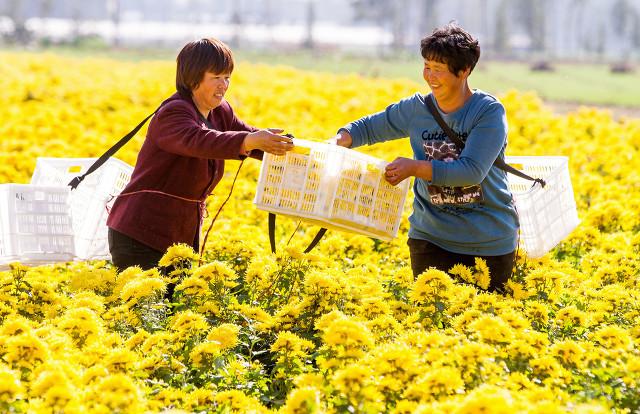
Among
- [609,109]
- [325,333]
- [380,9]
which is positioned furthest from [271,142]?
[380,9]

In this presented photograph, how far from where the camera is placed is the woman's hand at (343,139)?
4.71 metres

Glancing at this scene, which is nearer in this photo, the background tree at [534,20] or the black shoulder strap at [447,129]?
the black shoulder strap at [447,129]

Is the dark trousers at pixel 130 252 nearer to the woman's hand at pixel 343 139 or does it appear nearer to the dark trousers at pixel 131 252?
the dark trousers at pixel 131 252

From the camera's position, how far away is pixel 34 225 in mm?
4965

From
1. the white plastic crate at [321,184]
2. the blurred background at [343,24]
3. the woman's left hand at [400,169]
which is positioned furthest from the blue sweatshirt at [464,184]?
the blurred background at [343,24]

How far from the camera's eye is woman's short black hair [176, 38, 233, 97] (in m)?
4.66

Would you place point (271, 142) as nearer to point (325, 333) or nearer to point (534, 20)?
point (325, 333)

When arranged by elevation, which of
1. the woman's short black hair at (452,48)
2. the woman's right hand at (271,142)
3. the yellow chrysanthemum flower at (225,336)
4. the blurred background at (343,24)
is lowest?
the blurred background at (343,24)

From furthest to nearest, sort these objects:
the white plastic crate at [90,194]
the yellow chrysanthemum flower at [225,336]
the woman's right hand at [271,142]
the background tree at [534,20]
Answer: the background tree at [534,20], the white plastic crate at [90,194], the woman's right hand at [271,142], the yellow chrysanthemum flower at [225,336]

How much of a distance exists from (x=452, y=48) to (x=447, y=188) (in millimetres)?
651

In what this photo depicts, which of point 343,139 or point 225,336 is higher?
point 343,139

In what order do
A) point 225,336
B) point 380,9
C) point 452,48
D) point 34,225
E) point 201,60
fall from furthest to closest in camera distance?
point 380,9
point 34,225
point 201,60
point 452,48
point 225,336

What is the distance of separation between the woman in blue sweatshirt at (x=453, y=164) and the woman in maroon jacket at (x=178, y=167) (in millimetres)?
642

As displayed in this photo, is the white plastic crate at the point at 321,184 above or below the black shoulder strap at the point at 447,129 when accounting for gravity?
below
